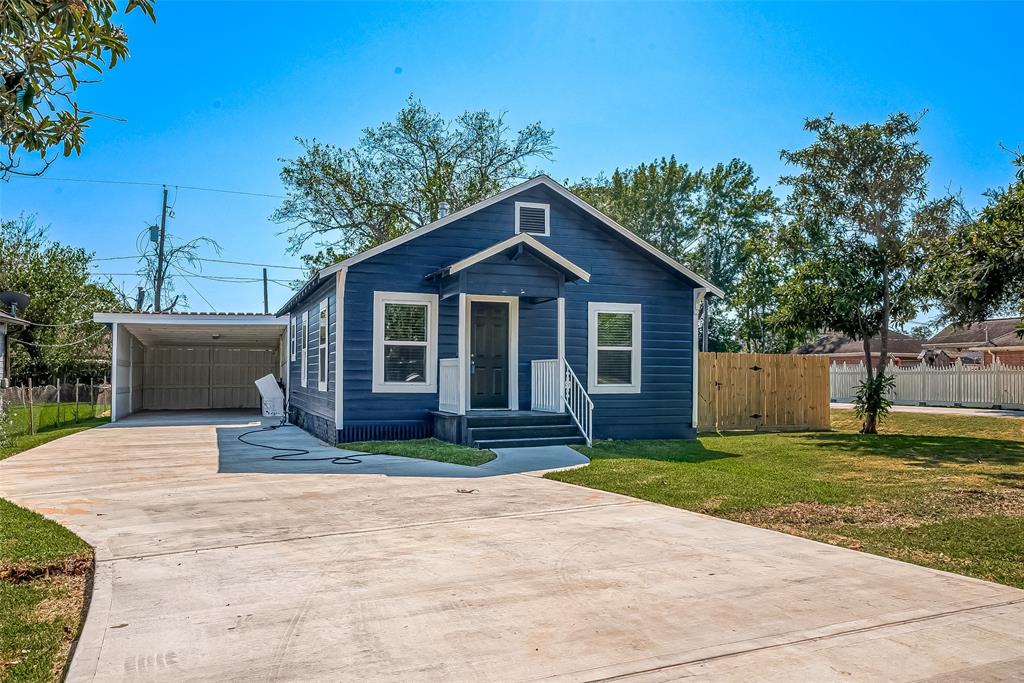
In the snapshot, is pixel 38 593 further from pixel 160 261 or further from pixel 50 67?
pixel 160 261

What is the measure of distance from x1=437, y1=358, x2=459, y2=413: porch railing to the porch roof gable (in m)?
1.52

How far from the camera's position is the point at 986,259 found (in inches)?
391

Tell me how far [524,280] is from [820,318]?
25.8ft

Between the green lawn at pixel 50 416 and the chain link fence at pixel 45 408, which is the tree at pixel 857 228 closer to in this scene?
the chain link fence at pixel 45 408

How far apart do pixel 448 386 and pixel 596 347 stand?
9.89 feet

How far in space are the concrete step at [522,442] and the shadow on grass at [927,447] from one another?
4.69 meters

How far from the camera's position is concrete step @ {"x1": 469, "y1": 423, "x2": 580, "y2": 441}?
39.4 ft

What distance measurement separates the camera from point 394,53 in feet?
63.5

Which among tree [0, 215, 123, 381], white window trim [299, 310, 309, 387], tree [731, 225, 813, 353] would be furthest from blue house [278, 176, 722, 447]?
tree [0, 215, 123, 381]

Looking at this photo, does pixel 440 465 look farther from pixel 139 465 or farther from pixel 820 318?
pixel 820 318

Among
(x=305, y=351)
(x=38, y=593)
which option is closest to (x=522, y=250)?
(x=305, y=351)

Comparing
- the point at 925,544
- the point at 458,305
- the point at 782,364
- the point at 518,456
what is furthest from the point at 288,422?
the point at 925,544

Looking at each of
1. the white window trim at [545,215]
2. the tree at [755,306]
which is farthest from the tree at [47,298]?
the tree at [755,306]

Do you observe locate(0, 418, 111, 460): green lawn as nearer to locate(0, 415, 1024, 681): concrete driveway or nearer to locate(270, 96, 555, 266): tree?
locate(0, 415, 1024, 681): concrete driveway
